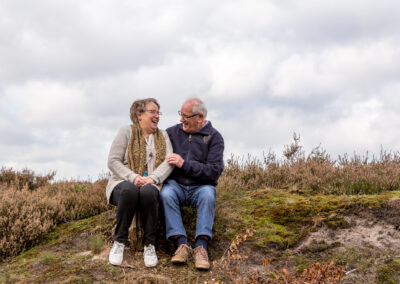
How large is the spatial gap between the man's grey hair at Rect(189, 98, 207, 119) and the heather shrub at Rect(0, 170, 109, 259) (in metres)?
2.66

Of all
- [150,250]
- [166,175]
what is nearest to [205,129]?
[166,175]

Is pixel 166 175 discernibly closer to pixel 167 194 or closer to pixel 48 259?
pixel 167 194

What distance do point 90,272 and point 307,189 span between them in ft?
13.9

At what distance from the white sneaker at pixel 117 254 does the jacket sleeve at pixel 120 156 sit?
2.60 ft

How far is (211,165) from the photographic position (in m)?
5.19

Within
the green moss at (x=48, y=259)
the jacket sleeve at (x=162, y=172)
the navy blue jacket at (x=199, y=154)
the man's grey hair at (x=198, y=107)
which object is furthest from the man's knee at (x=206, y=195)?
the green moss at (x=48, y=259)

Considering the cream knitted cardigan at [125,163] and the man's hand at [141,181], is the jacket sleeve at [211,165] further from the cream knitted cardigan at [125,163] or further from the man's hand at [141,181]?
the man's hand at [141,181]

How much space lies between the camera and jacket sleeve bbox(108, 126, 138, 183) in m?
4.95

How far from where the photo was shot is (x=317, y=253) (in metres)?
4.86

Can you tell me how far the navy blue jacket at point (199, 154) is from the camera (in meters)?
5.11

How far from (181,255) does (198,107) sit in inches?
73.4

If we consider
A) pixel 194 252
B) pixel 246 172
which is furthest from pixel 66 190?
pixel 194 252

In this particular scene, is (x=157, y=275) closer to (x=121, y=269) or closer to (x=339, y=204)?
(x=121, y=269)

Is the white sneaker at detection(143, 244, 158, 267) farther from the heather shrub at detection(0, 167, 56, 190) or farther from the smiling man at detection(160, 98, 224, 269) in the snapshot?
the heather shrub at detection(0, 167, 56, 190)
